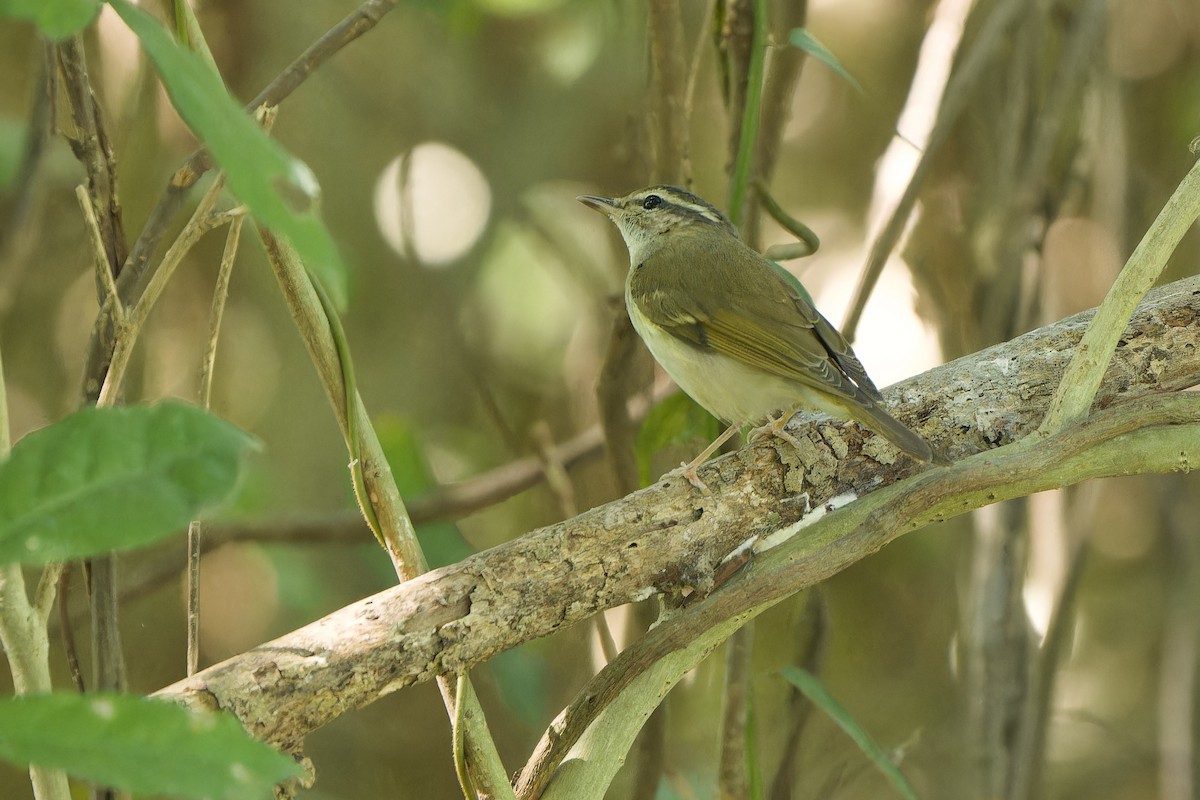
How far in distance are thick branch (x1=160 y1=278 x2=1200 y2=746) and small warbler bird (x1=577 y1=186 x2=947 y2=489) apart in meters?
0.19

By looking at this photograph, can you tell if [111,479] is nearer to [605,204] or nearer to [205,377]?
[205,377]

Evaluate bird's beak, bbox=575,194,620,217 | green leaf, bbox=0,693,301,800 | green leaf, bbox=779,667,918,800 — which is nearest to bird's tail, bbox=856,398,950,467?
Answer: green leaf, bbox=779,667,918,800

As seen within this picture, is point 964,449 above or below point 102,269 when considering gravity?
below

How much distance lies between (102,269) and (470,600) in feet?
2.27

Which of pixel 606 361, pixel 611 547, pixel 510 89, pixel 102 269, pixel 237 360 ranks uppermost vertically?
pixel 510 89

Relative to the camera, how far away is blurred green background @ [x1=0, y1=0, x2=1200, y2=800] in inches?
150

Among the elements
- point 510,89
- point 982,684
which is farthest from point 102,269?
point 510,89

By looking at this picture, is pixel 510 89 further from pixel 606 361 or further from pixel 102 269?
pixel 102 269

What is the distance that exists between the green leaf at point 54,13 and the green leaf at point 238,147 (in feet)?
0.09

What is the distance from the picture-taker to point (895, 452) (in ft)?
7.14

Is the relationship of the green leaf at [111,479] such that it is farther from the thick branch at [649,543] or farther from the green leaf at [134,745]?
the thick branch at [649,543]

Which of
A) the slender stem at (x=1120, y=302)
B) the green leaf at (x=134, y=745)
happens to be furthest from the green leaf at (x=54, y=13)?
the slender stem at (x=1120, y=302)

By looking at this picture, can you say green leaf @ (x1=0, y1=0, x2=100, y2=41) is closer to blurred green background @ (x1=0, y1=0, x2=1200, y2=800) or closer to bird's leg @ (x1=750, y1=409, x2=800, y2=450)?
bird's leg @ (x1=750, y1=409, x2=800, y2=450)

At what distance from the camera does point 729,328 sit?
2.93m
